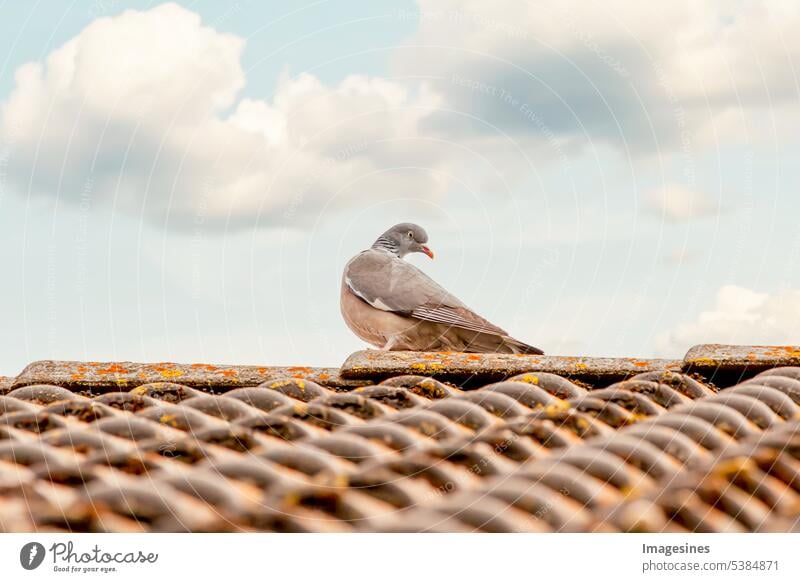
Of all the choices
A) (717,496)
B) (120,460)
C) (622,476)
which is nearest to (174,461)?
(120,460)

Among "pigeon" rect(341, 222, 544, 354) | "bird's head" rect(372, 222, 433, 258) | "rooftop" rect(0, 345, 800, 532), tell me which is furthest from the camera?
"bird's head" rect(372, 222, 433, 258)

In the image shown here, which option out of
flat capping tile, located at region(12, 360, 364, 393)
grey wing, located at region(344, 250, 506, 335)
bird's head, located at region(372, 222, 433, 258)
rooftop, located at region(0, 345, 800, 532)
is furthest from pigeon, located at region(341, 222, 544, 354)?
rooftop, located at region(0, 345, 800, 532)

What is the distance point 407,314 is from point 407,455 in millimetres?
5722

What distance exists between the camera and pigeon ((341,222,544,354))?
8609 mm

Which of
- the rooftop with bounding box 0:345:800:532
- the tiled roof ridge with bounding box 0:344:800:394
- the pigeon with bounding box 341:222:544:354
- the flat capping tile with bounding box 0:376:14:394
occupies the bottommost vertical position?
the rooftop with bounding box 0:345:800:532

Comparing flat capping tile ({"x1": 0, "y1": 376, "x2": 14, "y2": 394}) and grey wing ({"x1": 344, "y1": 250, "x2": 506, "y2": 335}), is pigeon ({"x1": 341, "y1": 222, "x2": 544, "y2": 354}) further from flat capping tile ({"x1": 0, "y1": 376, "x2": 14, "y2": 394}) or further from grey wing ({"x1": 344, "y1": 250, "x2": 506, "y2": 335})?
flat capping tile ({"x1": 0, "y1": 376, "x2": 14, "y2": 394})

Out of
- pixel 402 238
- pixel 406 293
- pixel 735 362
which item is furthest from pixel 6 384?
pixel 402 238

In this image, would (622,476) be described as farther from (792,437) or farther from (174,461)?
(174,461)

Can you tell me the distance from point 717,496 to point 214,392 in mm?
2668

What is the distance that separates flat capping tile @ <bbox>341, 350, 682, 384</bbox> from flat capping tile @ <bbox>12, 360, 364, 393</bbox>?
0.14 m

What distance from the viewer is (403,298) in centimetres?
894

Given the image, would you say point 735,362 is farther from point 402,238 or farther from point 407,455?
point 402,238

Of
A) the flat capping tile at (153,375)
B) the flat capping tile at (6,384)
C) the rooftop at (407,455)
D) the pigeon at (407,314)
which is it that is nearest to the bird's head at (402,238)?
the pigeon at (407,314)

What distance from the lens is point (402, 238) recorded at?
11.0 metres
